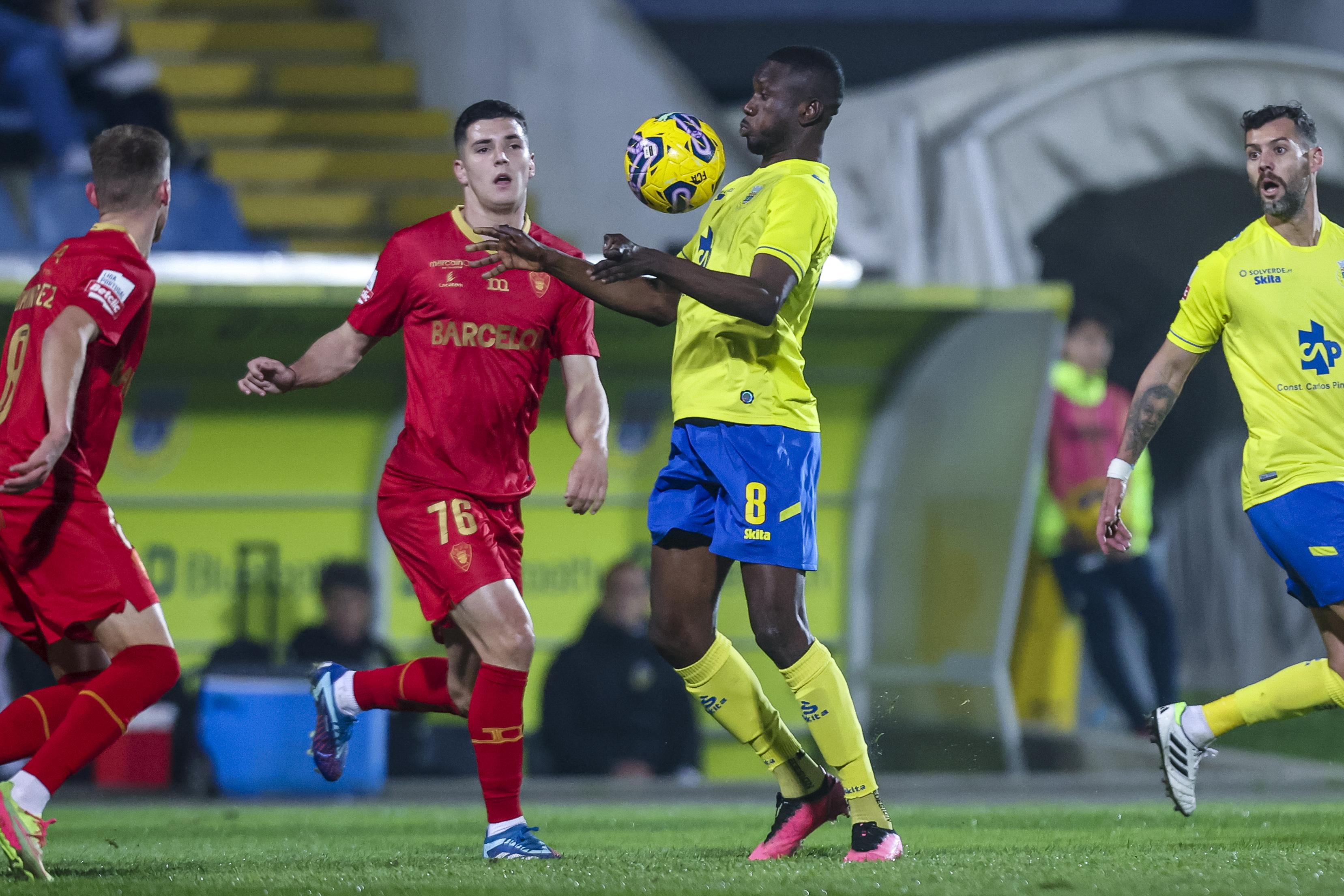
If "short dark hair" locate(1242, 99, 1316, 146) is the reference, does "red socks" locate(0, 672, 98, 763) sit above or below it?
below

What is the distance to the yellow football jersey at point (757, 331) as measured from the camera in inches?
189

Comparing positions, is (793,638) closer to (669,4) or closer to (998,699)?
(998,699)

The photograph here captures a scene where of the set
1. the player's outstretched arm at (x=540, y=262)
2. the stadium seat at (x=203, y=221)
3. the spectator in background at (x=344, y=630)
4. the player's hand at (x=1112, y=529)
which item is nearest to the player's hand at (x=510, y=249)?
the player's outstretched arm at (x=540, y=262)

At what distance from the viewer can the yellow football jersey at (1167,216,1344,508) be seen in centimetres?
526

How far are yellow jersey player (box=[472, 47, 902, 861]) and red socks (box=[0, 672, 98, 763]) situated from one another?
5.32 ft

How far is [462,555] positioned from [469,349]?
0.60 m

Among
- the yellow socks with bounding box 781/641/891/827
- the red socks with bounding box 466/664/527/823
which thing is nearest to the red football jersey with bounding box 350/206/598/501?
the red socks with bounding box 466/664/527/823

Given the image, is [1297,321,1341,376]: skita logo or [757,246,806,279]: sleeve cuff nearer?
[757,246,806,279]: sleeve cuff

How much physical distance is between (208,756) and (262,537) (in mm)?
1328

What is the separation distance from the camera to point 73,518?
4789 millimetres

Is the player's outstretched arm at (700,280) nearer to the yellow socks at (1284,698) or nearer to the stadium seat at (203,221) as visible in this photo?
the yellow socks at (1284,698)

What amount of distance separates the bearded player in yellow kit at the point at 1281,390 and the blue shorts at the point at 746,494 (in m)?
1.03

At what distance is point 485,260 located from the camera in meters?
4.69

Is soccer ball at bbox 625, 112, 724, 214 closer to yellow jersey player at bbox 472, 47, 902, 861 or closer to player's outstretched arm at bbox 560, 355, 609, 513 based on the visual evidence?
yellow jersey player at bbox 472, 47, 902, 861
